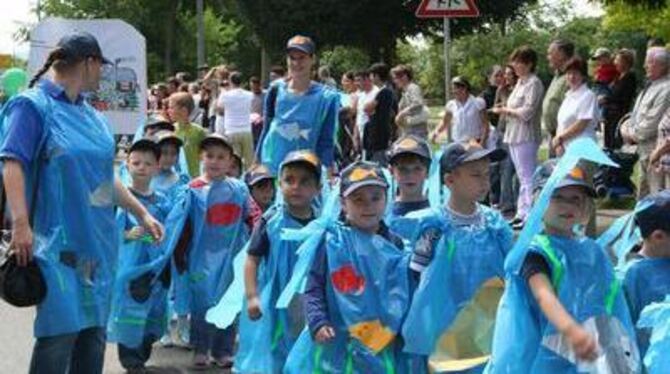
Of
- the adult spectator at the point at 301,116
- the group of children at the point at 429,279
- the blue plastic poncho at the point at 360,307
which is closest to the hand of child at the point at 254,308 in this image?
the group of children at the point at 429,279

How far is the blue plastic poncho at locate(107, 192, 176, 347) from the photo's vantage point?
6824 millimetres

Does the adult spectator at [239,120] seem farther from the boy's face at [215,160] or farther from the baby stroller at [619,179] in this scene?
the boy's face at [215,160]

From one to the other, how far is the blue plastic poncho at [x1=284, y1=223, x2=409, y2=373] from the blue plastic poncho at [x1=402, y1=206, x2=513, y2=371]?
0.10 metres

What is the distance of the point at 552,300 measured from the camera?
12.7 feet

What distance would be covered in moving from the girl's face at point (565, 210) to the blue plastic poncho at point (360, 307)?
0.83 meters

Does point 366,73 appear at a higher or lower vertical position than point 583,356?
higher

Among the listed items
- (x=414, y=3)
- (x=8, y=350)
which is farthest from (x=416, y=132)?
(x=414, y=3)

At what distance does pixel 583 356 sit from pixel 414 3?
26.2 meters

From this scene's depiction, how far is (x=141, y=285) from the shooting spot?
6938 millimetres

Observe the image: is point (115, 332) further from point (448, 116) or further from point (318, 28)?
point (318, 28)

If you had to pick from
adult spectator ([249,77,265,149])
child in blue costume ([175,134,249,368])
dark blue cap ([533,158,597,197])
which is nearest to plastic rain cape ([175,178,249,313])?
child in blue costume ([175,134,249,368])

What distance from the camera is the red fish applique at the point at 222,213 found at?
6918 millimetres

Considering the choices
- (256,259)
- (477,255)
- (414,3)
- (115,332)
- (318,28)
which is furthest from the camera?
(318,28)

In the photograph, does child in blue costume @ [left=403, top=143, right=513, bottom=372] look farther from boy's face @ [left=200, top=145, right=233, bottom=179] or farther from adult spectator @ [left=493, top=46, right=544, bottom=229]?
adult spectator @ [left=493, top=46, right=544, bottom=229]
